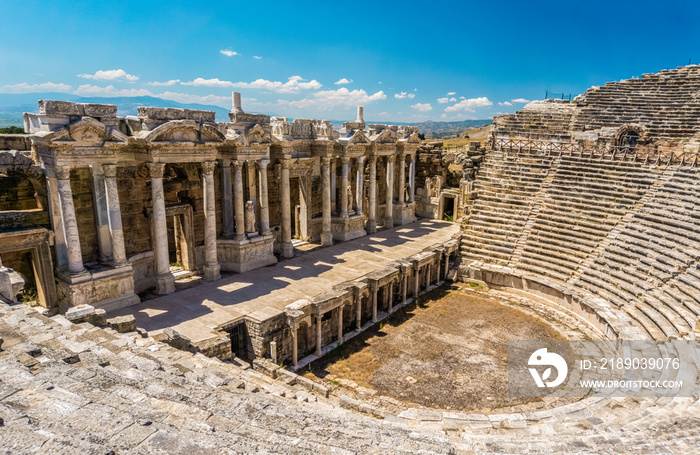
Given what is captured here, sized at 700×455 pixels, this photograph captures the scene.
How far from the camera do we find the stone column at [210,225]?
1631 centimetres

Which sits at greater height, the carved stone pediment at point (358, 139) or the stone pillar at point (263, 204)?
the carved stone pediment at point (358, 139)

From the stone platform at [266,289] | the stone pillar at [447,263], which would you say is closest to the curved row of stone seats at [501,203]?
the stone pillar at [447,263]

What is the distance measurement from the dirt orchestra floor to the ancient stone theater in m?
0.44

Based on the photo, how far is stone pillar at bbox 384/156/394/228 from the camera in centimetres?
2572

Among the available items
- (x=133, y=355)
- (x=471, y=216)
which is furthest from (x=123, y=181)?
(x=471, y=216)

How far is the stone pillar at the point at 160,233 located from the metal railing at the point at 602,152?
60.8ft

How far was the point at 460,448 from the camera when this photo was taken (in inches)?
299

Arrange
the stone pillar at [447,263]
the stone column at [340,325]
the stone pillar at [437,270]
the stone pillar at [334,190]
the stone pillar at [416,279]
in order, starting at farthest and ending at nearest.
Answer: the stone pillar at [334,190] → the stone pillar at [447,263] → the stone pillar at [437,270] → the stone pillar at [416,279] → the stone column at [340,325]

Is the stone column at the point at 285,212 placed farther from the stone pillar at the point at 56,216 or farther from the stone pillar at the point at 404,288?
the stone pillar at the point at 56,216

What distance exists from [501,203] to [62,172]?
18.4 m

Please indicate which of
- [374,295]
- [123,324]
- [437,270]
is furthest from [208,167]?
[437,270]

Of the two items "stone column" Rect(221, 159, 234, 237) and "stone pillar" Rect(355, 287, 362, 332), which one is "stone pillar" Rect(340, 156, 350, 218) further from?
"stone pillar" Rect(355, 287, 362, 332)

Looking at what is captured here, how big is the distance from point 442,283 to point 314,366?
8.70 m

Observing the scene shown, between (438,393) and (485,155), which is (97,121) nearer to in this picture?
(438,393)
